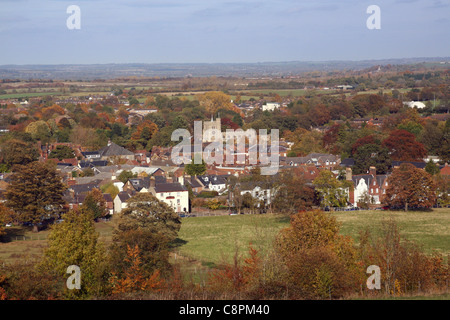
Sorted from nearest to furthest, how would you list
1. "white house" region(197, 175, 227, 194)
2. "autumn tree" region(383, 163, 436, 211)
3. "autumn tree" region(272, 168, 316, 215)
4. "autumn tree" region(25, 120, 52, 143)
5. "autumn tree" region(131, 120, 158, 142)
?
"autumn tree" region(272, 168, 316, 215)
"autumn tree" region(383, 163, 436, 211)
"white house" region(197, 175, 227, 194)
"autumn tree" region(25, 120, 52, 143)
"autumn tree" region(131, 120, 158, 142)

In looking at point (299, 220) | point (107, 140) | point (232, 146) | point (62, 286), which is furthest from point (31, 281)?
point (107, 140)

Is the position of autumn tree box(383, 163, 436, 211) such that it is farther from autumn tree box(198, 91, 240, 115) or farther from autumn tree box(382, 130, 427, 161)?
autumn tree box(198, 91, 240, 115)

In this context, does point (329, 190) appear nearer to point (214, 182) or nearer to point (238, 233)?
point (238, 233)

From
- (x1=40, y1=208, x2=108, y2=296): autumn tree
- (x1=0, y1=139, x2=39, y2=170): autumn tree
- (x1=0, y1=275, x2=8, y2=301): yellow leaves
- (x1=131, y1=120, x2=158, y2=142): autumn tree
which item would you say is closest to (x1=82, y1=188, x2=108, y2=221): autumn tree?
(x1=40, y1=208, x2=108, y2=296): autumn tree

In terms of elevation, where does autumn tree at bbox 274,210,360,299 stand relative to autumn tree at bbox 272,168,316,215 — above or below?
above

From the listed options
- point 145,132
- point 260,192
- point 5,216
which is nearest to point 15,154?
point 145,132
